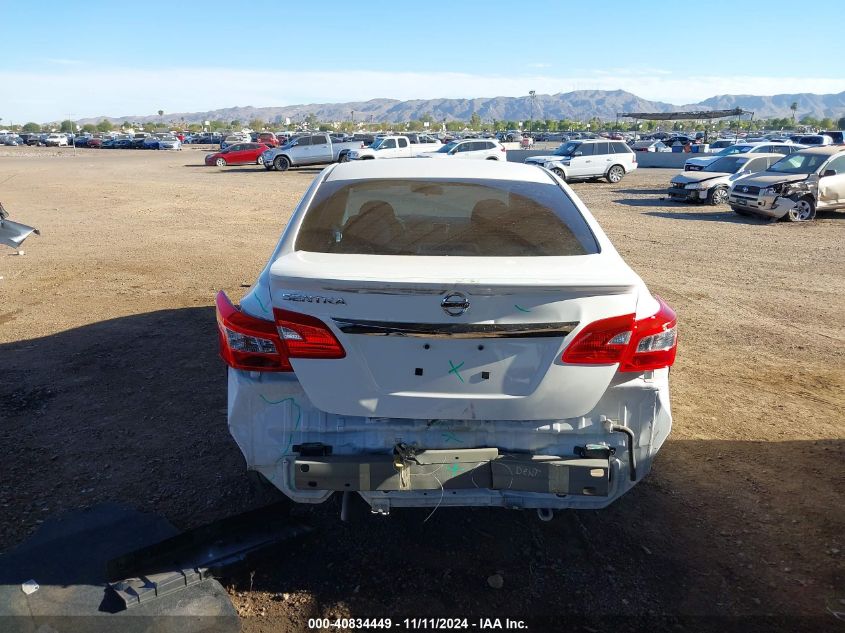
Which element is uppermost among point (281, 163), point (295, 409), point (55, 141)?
point (55, 141)

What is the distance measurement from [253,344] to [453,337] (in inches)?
33.0

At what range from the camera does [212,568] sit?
3164mm

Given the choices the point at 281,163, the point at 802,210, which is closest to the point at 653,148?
the point at 281,163

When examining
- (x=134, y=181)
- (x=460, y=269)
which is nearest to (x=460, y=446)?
(x=460, y=269)

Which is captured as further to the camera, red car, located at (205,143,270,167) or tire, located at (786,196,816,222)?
red car, located at (205,143,270,167)

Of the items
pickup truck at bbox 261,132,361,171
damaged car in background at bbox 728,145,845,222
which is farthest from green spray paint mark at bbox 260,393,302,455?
pickup truck at bbox 261,132,361,171

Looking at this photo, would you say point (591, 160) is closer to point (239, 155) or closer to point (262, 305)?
point (239, 155)

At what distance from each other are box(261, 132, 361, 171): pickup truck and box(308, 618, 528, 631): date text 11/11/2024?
3507 centimetres

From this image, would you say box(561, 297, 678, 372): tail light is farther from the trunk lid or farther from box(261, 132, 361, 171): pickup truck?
box(261, 132, 361, 171): pickup truck

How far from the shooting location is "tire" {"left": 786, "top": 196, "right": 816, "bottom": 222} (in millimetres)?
16594

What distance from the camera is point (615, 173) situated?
1124 inches

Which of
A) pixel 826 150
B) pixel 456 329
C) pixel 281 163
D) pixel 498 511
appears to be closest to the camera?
pixel 456 329

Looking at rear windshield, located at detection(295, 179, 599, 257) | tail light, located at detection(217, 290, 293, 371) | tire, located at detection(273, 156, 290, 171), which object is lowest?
tire, located at detection(273, 156, 290, 171)

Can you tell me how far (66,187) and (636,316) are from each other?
2499 cm
